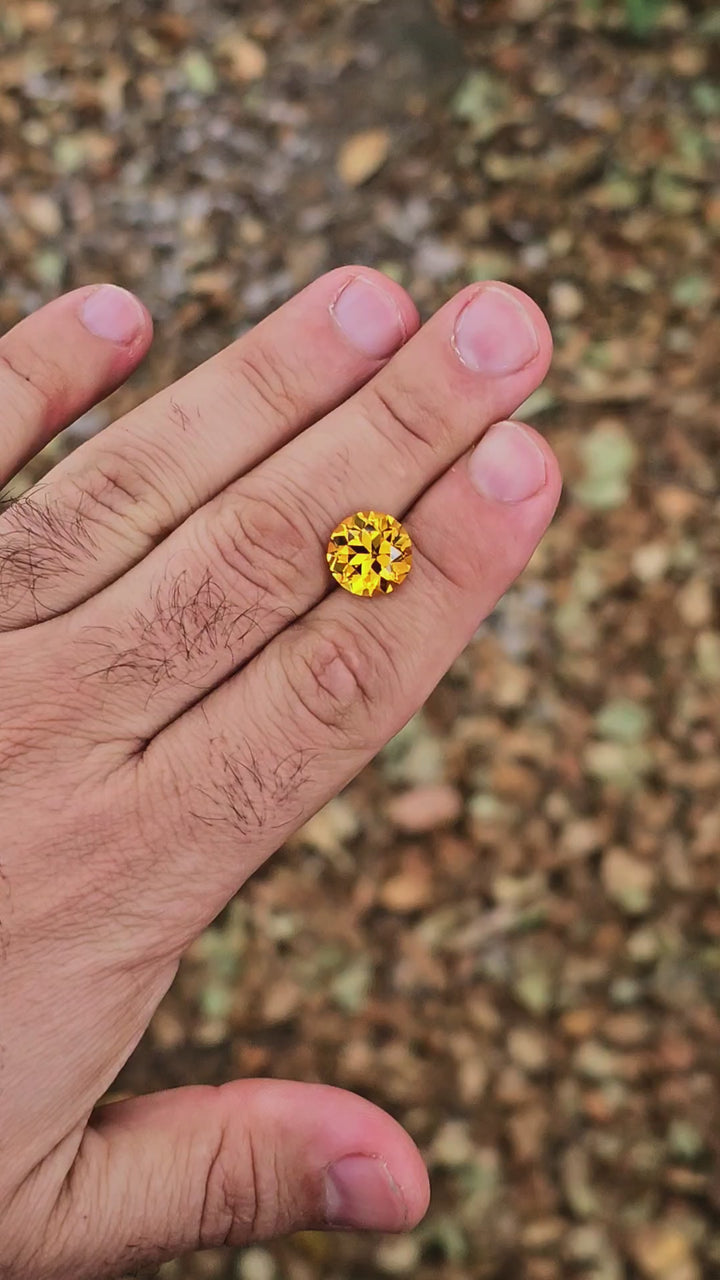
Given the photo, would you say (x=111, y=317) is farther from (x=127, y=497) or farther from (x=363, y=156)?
(x=363, y=156)

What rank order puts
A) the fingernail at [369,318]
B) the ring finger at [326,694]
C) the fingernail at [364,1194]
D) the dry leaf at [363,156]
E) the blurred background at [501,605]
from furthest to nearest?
the dry leaf at [363,156] < the blurred background at [501,605] < the fingernail at [369,318] < the ring finger at [326,694] < the fingernail at [364,1194]

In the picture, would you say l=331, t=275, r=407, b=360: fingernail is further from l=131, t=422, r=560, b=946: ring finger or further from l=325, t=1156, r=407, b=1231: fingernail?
l=325, t=1156, r=407, b=1231: fingernail

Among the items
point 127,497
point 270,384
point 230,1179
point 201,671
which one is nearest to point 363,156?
point 270,384

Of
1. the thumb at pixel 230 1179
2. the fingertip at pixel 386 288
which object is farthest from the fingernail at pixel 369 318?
the thumb at pixel 230 1179

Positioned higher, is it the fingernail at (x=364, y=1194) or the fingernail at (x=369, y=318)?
the fingernail at (x=369, y=318)

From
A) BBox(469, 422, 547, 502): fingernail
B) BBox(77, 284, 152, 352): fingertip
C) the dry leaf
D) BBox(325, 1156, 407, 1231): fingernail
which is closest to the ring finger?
BBox(469, 422, 547, 502): fingernail

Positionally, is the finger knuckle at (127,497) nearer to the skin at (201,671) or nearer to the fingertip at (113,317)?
the skin at (201,671)
